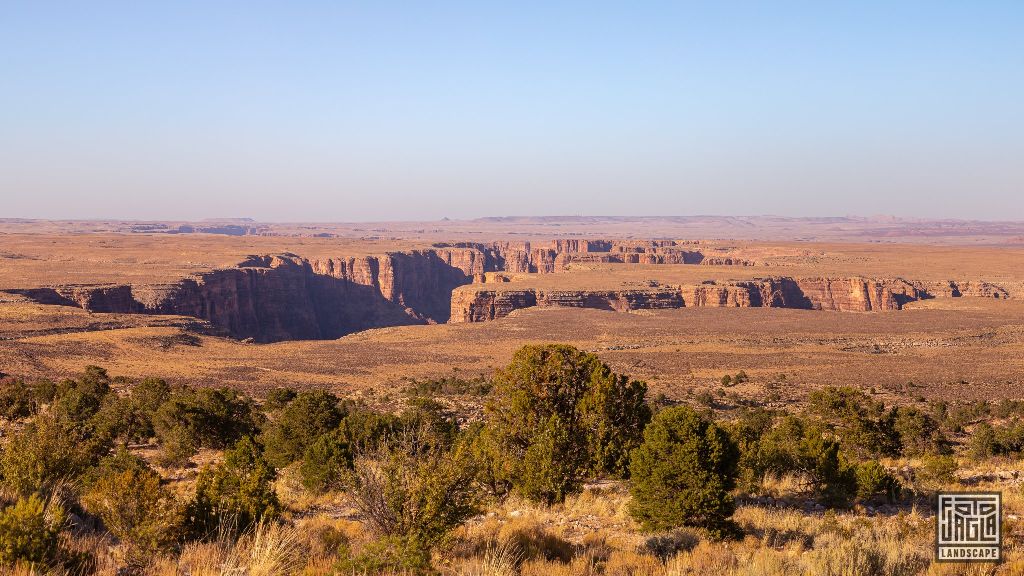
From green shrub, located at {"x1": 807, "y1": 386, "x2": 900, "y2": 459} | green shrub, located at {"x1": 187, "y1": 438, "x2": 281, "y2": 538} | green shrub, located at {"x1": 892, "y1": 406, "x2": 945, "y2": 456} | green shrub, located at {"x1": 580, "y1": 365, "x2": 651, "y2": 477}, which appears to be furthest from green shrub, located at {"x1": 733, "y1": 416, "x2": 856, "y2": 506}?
green shrub, located at {"x1": 187, "y1": 438, "x2": 281, "y2": 538}

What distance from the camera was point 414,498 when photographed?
933cm

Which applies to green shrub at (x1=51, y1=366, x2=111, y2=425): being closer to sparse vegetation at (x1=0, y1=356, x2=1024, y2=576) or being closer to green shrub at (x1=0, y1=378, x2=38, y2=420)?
green shrub at (x1=0, y1=378, x2=38, y2=420)

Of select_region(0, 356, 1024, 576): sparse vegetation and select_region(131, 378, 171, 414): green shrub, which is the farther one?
select_region(131, 378, 171, 414): green shrub

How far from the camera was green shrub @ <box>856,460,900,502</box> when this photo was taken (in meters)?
15.8

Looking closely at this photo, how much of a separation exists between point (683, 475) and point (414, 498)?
5585 millimetres

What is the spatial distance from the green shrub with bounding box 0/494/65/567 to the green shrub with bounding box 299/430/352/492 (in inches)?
341

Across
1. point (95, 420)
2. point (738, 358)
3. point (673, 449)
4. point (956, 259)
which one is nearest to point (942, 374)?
point (738, 358)

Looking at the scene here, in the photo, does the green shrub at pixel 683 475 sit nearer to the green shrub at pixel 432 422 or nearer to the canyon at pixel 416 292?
the green shrub at pixel 432 422

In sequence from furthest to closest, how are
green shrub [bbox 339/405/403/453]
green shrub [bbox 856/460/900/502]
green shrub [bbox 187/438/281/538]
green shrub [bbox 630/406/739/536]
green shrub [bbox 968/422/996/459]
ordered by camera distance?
green shrub [bbox 968/422/996/459] < green shrub [bbox 339/405/403/453] < green shrub [bbox 856/460/900/502] < green shrub [bbox 630/406/739/536] < green shrub [bbox 187/438/281/538]

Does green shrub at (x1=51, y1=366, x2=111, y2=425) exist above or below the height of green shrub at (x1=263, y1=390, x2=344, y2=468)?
below

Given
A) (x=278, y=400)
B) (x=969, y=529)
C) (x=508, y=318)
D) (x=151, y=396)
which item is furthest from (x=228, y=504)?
(x=508, y=318)

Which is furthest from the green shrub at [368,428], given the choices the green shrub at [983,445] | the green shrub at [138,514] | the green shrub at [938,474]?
the green shrub at [983,445]

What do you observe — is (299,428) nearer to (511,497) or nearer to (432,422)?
(432,422)

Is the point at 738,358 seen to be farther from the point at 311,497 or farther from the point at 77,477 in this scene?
the point at 77,477
